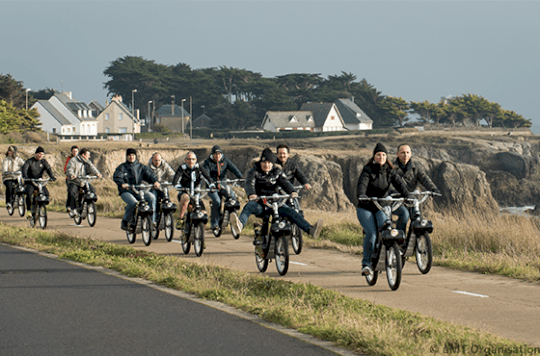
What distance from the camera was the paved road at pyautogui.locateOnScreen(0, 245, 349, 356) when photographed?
6520mm

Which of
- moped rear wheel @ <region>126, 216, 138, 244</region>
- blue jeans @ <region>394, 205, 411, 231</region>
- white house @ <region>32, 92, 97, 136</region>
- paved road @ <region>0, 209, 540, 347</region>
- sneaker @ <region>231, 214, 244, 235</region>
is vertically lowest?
paved road @ <region>0, 209, 540, 347</region>

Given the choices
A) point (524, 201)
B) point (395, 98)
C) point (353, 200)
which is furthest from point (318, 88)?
point (353, 200)

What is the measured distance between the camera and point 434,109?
143 m

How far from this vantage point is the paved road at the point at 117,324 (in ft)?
21.4

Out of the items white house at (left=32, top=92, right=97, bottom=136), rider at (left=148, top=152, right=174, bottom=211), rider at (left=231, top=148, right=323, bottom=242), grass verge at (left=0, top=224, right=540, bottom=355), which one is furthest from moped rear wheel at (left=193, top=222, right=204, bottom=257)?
white house at (left=32, top=92, right=97, bottom=136)

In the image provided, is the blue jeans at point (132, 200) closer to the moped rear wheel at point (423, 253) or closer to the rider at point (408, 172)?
the rider at point (408, 172)

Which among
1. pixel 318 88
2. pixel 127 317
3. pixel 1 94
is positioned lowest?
pixel 127 317

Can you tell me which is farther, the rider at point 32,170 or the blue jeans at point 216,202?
the rider at point 32,170

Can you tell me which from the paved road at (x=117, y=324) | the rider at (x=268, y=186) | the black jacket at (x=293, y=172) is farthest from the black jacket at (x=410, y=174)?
the paved road at (x=117, y=324)

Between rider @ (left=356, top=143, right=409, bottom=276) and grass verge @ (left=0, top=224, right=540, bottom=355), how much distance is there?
38.3 inches

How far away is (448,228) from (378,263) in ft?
15.6

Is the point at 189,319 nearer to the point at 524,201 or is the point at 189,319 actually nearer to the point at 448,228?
the point at 448,228

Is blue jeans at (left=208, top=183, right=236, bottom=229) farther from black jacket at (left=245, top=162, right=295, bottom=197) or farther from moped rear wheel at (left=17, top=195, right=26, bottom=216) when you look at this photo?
moped rear wheel at (left=17, top=195, right=26, bottom=216)

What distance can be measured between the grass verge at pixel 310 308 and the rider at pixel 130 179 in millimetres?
1563
